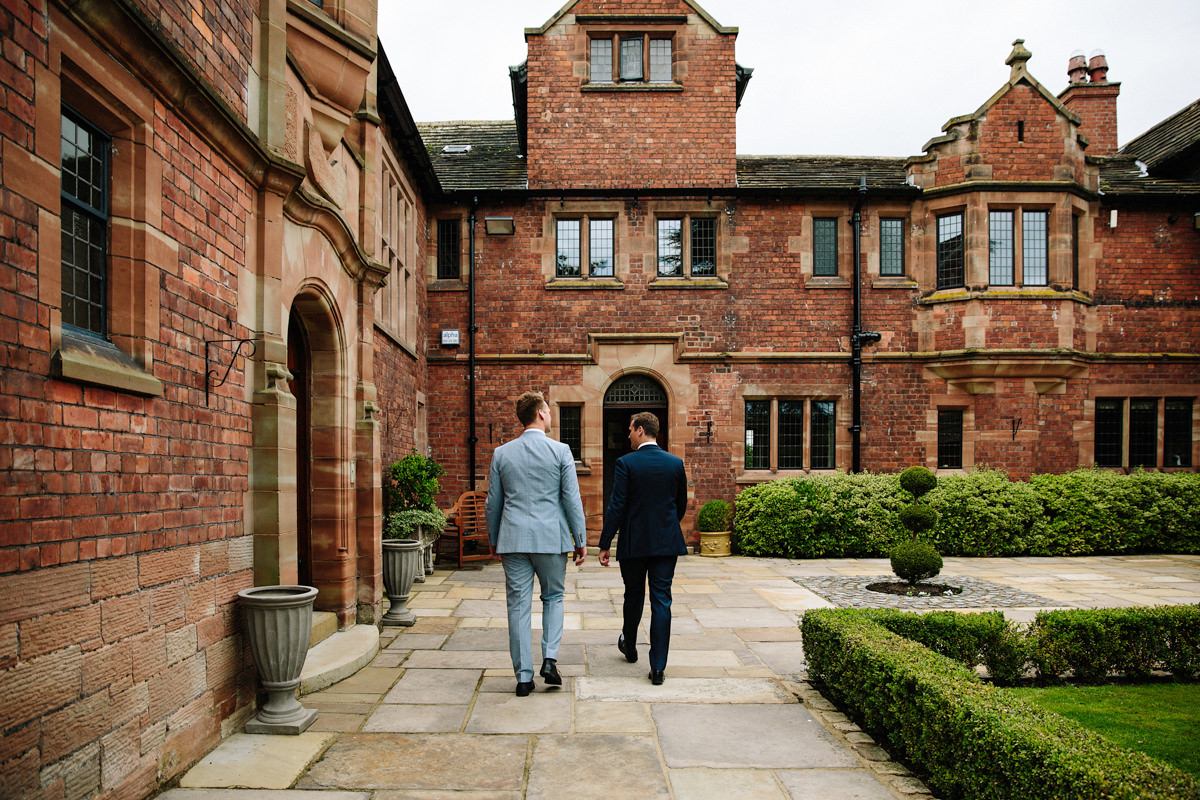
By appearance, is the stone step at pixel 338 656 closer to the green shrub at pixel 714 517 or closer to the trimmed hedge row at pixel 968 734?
the trimmed hedge row at pixel 968 734

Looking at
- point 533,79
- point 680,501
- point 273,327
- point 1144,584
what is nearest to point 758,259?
point 533,79

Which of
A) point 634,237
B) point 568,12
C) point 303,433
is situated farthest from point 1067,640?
point 568,12

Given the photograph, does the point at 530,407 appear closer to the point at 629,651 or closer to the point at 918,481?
the point at 629,651

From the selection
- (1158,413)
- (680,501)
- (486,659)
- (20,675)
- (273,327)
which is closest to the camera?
(20,675)

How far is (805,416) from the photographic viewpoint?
1582cm

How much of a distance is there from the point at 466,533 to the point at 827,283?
8.42 meters

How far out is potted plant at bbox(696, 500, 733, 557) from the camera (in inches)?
586

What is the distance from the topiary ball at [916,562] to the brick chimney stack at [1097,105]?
13.7m

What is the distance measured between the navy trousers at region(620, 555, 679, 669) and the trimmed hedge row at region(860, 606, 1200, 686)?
5.15ft

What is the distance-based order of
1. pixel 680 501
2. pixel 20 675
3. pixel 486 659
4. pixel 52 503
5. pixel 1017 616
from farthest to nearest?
pixel 1017 616 → pixel 486 659 → pixel 680 501 → pixel 52 503 → pixel 20 675

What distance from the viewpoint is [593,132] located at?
15.9 meters

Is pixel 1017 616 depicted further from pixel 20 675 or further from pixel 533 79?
pixel 533 79

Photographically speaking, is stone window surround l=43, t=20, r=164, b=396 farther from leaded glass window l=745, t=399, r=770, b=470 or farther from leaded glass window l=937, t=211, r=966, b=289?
leaded glass window l=937, t=211, r=966, b=289

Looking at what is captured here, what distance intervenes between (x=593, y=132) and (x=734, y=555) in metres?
8.63
